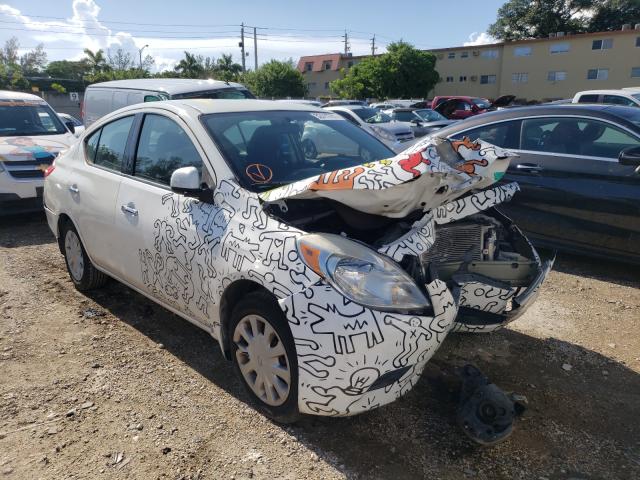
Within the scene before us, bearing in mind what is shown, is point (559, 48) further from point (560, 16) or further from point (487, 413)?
point (487, 413)

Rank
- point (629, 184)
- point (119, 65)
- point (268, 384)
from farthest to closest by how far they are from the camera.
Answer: point (119, 65) → point (629, 184) → point (268, 384)

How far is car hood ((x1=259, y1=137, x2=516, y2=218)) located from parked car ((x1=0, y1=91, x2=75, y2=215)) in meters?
5.57

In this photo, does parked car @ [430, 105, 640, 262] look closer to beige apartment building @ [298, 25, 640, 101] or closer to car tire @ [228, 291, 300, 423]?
car tire @ [228, 291, 300, 423]

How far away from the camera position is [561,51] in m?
45.1

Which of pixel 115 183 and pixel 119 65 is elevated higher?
pixel 119 65

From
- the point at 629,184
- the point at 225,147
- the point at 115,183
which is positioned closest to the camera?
the point at 225,147

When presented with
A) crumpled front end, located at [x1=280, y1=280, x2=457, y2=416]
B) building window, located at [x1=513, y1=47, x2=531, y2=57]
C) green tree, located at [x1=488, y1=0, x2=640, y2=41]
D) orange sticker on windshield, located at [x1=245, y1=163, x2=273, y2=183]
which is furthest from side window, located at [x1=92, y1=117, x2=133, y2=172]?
green tree, located at [x1=488, y1=0, x2=640, y2=41]

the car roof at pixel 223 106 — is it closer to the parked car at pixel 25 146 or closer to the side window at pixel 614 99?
the parked car at pixel 25 146

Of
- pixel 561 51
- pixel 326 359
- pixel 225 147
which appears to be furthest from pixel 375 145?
pixel 561 51

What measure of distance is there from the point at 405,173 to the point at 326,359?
3.06 ft

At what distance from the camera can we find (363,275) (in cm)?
236

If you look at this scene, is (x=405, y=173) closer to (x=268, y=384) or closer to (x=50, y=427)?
(x=268, y=384)

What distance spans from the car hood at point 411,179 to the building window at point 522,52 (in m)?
50.4

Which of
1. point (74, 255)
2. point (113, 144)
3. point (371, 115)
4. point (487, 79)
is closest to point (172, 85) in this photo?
point (74, 255)
